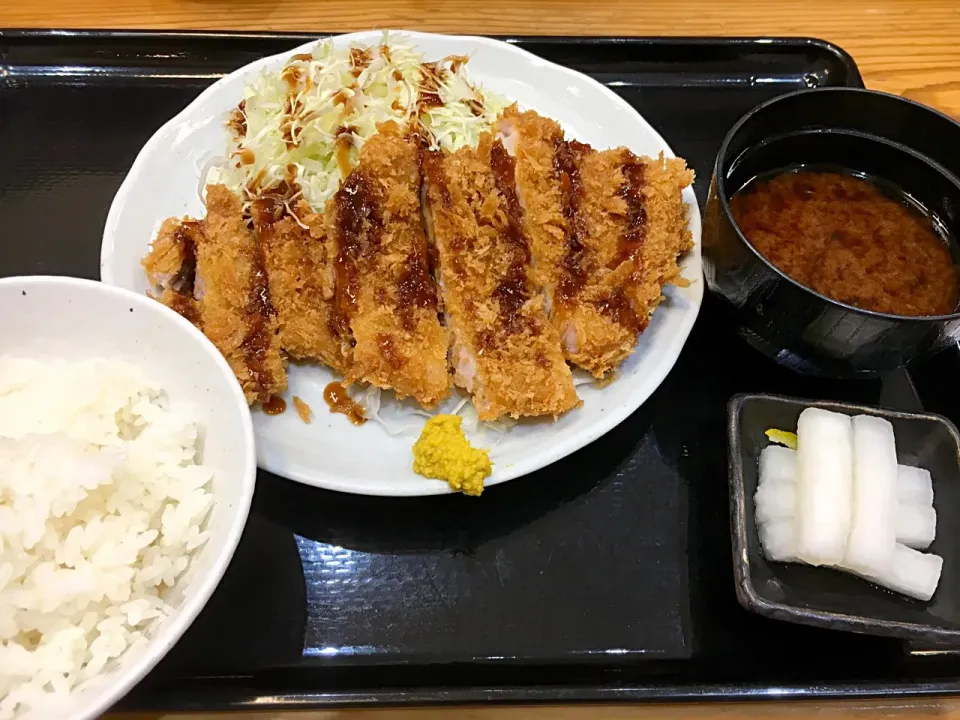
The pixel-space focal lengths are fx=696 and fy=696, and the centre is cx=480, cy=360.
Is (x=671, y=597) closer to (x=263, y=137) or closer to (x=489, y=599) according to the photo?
(x=489, y=599)

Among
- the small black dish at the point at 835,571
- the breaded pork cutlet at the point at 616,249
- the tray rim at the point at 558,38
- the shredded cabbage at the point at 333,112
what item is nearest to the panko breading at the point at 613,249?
the breaded pork cutlet at the point at 616,249

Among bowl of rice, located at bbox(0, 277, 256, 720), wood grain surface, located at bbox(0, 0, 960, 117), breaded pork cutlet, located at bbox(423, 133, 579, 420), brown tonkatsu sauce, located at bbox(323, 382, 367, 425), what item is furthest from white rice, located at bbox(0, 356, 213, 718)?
wood grain surface, located at bbox(0, 0, 960, 117)

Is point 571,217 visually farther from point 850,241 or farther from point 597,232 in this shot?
point 850,241

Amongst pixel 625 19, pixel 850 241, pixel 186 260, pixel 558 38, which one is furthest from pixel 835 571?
pixel 625 19

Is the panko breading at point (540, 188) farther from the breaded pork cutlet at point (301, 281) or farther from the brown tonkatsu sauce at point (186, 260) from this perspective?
the brown tonkatsu sauce at point (186, 260)

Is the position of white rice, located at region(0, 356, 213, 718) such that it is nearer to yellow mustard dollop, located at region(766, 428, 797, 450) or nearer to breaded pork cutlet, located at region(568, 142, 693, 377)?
breaded pork cutlet, located at region(568, 142, 693, 377)

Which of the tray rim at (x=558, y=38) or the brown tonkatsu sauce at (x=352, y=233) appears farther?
the tray rim at (x=558, y=38)
